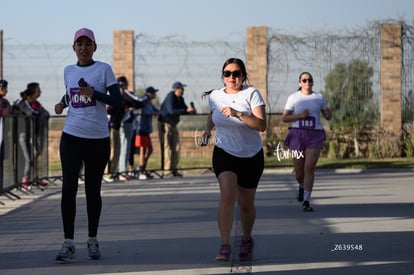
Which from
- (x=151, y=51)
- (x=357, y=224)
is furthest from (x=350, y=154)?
(x=357, y=224)

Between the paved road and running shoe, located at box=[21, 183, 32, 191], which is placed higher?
the paved road

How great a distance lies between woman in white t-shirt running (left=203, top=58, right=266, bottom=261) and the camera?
9539 millimetres

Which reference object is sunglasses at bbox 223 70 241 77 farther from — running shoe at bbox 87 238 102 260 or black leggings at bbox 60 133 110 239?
running shoe at bbox 87 238 102 260

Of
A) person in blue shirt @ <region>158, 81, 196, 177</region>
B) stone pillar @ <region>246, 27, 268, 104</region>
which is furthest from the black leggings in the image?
stone pillar @ <region>246, 27, 268, 104</region>

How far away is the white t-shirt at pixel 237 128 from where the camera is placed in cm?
968

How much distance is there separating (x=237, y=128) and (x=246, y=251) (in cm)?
108

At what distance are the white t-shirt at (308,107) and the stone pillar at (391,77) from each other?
12.8 metres

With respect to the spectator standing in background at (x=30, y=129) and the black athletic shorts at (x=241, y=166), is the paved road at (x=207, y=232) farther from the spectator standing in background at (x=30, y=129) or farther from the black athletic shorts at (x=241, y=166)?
the black athletic shorts at (x=241, y=166)

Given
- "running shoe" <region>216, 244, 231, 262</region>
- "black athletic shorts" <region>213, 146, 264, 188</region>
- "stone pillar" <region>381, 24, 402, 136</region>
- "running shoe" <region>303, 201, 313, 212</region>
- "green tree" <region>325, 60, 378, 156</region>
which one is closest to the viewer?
"running shoe" <region>216, 244, 231, 262</region>

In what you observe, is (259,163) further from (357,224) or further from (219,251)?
(357,224)

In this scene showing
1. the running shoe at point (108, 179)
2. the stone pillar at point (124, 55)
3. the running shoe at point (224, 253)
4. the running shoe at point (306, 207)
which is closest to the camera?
the running shoe at point (224, 253)

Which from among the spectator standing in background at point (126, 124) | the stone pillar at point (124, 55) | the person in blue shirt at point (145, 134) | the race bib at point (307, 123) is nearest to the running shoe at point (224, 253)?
the race bib at point (307, 123)

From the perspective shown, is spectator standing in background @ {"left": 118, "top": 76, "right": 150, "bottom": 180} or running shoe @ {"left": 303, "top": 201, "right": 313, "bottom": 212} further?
spectator standing in background @ {"left": 118, "top": 76, "right": 150, "bottom": 180}

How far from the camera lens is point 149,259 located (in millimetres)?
9711
